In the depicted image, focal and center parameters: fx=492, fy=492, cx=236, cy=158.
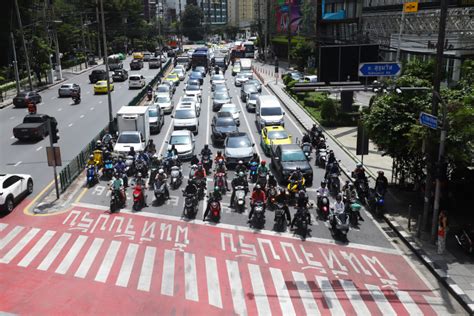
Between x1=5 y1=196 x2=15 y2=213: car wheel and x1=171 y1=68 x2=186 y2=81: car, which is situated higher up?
x1=171 y1=68 x2=186 y2=81: car

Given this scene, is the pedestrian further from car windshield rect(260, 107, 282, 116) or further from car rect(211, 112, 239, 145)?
car windshield rect(260, 107, 282, 116)

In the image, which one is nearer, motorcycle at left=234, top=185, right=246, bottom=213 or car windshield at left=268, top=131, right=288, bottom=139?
motorcycle at left=234, top=185, right=246, bottom=213

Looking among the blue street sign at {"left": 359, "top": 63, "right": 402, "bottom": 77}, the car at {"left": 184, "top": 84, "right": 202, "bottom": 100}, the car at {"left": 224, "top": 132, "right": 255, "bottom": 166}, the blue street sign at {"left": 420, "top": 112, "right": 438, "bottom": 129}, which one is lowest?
the car at {"left": 224, "top": 132, "right": 255, "bottom": 166}

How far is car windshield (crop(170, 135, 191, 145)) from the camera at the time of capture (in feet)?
91.5

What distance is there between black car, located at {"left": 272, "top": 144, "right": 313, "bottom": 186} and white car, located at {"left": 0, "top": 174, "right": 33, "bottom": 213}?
1168cm

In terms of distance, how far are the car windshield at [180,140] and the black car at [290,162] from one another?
5563mm

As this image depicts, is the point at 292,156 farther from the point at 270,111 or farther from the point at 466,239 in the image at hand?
the point at 270,111

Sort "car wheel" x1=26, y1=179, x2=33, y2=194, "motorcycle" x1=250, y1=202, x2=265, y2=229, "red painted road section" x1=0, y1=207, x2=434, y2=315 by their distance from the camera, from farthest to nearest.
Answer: "car wheel" x1=26, y1=179, x2=33, y2=194, "motorcycle" x1=250, y1=202, x2=265, y2=229, "red painted road section" x1=0, y1=207, x2=434, y2=315

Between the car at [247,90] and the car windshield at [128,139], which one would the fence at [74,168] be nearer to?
the car windshield at [128,139]

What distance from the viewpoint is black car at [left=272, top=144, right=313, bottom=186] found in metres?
23.3

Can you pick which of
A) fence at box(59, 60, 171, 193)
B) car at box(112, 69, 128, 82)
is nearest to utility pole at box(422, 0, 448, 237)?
fence at box(59, 60, 171, 193)

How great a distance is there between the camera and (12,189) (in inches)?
803

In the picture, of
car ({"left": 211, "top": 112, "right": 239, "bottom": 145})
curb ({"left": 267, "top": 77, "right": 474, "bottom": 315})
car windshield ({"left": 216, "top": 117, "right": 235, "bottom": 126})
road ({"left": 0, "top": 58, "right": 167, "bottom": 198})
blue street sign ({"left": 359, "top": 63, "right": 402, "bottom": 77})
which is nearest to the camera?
curb ({"left": 267, "top": 77, "right": 474, "bottom": 315})

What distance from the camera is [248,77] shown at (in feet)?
204
